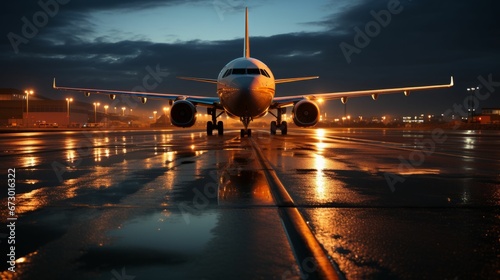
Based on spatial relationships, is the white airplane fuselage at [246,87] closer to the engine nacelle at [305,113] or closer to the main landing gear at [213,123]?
the engine nacelle at [305,113]

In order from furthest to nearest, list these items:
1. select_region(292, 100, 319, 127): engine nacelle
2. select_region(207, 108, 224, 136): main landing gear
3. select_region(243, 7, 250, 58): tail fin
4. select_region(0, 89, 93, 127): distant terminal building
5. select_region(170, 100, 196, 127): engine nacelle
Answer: select_region(0, 89, 93, 127): distant terminal building, select_region(243, 7, 250, 58): tail fin, select_region(207, 108, 224, 136): main landing gear, select_region(292, 100, 319, 127): engine nacelle, select_region(170, 100, 196, 127): engine nacelle

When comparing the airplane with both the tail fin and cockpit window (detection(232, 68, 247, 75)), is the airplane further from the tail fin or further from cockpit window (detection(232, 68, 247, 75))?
the tail fin

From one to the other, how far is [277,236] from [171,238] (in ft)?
3.15

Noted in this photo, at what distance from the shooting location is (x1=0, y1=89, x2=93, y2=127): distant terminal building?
96438mm

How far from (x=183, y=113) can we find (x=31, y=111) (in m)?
90.6

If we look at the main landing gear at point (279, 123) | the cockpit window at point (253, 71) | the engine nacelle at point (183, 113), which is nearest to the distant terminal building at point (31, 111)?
the main landing gear at point (279, 123)

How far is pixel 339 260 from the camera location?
3.16 meters

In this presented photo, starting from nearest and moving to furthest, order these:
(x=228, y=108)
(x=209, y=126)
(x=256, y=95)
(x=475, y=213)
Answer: (x=475, y=213), (x=256, y=95), (x=228, y=108), (x=209, y=126)

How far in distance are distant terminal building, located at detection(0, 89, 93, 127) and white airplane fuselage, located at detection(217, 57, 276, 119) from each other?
79.4 meters

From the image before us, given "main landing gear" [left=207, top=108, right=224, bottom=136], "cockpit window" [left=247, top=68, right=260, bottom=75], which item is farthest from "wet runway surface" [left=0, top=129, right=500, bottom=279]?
"main landing gear" [left=207, top=108, right=224, bottom=136]

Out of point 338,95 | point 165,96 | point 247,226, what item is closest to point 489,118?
point 338,95

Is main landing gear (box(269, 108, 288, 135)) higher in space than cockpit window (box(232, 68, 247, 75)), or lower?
lower

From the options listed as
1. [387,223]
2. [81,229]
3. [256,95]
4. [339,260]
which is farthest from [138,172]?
[256,95]

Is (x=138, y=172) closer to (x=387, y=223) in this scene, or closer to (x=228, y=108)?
(x=387, y=223)
